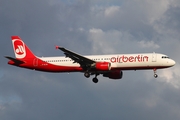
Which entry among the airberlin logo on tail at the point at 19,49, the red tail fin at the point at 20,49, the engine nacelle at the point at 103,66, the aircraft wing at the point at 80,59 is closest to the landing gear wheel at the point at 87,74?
the aircraft wing at the point at 80,59

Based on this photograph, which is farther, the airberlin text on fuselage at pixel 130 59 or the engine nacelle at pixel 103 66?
the engine nacelle at pixel 103 66

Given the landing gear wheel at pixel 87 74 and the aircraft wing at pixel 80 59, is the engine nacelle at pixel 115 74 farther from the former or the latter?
the aircraft wing at pixel 80 59

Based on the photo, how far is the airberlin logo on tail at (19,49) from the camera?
98375 millimetres

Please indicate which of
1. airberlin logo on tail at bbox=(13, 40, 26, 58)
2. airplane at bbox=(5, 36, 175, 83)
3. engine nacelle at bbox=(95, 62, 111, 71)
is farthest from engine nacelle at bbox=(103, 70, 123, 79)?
airberlin logo on tail at bbox=(13, 40, 26, 58)

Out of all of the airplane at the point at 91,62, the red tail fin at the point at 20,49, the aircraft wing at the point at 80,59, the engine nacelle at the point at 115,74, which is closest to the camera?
the airplane at the point at 91,62

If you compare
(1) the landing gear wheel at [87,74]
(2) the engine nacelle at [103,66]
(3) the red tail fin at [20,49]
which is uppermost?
(3) the red tail fin at [20,49]

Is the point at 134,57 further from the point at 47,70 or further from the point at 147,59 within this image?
the point at 47,70

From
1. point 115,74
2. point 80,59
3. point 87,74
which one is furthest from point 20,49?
point 115,74

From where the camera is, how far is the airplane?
88.1 meters

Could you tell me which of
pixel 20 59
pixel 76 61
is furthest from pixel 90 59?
pixel 20 59

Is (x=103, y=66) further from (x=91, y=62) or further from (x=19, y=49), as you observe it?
(x=19, y=49)

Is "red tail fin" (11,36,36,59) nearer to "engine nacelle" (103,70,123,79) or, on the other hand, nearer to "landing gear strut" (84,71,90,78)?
"landing gear strut" (84,71,90,78)

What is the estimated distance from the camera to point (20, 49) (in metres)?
99.3

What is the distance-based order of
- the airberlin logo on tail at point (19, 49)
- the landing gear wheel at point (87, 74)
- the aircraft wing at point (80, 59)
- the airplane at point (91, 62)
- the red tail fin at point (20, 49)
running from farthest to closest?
the airberlin logo on tail at point (19, 49)
the red tail fin at point (20, 49)
the landing gear wheel at point (87, 74)
the aircraft wing at point (80, 59)
the airplane at point (91, 62)
